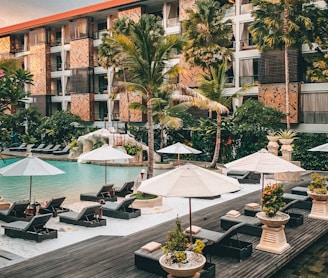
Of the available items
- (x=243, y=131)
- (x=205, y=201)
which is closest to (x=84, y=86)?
(x=243, y=131)

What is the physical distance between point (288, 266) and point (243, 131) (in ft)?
63.0

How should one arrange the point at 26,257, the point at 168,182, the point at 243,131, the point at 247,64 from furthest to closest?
the point at 247,64 → the point at 243,131 → the point at 26,257 → the point at 168,182

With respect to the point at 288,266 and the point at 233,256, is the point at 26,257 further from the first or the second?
the point at 288,266

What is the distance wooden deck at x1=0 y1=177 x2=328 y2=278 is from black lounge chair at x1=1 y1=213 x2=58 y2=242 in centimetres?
117

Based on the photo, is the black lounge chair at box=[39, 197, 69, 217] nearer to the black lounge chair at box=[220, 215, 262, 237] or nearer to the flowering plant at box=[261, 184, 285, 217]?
the black lounge chair at box=[220, 215, 262, 237]

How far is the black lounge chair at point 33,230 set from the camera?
1117 cm

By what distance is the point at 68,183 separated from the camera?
22109mm

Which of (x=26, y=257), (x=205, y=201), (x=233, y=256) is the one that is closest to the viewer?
(x=233, y=256)

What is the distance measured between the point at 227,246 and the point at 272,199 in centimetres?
162

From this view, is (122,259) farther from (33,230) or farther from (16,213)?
(16,213)

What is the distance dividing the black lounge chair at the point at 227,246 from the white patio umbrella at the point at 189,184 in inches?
58.2

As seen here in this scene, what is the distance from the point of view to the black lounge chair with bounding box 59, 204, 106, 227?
12575 millimetres

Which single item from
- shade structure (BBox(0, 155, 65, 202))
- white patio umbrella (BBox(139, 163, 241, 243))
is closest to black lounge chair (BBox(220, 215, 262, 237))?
white patio umbrella (BBox(139, 163, 241, 243))

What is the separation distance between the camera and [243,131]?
2828 centimetres
